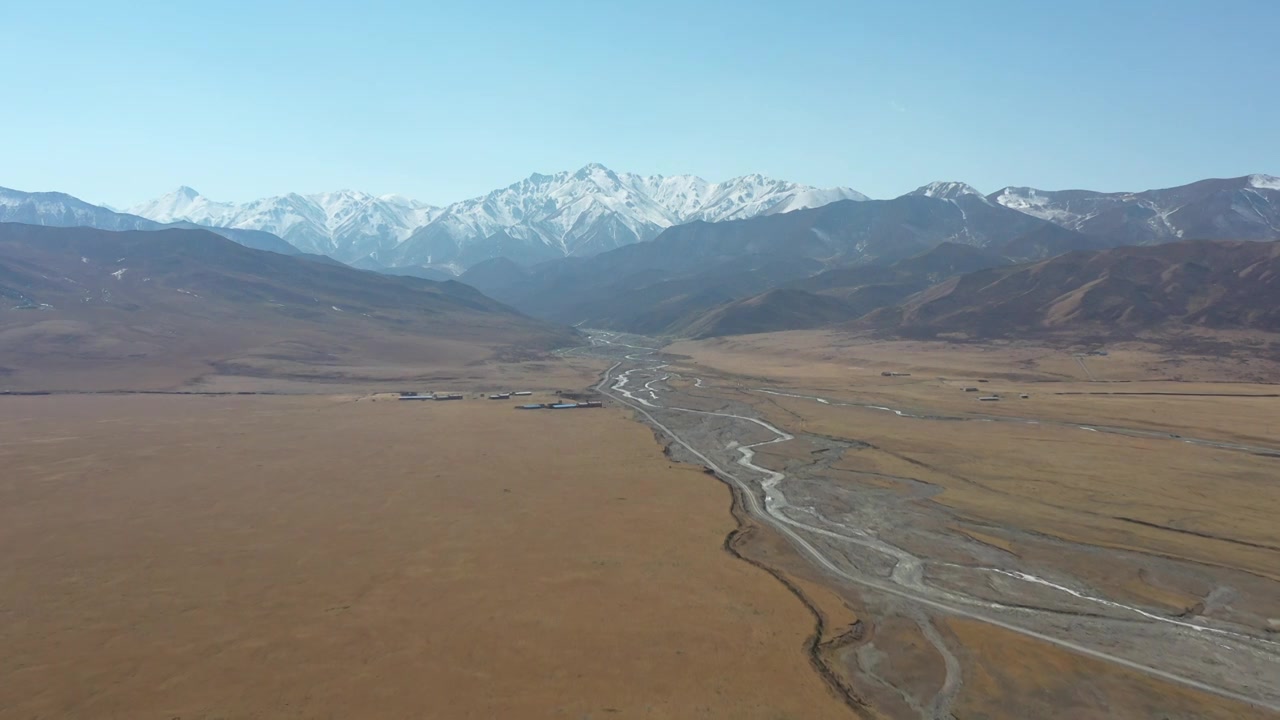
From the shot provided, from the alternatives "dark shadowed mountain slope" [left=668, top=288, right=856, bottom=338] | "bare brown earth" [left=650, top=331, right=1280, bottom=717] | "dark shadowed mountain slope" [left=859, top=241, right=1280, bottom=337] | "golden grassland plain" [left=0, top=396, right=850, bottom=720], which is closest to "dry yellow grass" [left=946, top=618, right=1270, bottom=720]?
"bare brown earth" [left=650, top=331, right=1280, bottom=717]

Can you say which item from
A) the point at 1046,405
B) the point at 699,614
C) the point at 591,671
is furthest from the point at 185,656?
the point at 1046,405

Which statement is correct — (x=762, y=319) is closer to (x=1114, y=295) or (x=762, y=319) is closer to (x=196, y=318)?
(x=1114, y=295)

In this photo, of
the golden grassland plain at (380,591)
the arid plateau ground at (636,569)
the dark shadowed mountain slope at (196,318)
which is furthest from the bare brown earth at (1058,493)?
the dark shadowed mountain slope at (196,318)

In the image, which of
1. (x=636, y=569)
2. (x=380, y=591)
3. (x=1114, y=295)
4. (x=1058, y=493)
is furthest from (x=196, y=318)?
(x=1114, y=295)

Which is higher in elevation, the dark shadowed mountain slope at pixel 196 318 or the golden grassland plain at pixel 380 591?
the dark shadowed mountain slope at pixel 196 318

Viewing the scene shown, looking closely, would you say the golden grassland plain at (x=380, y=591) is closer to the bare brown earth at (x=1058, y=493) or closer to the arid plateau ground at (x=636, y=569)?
the arid plateau ground at (x=636, y=569)

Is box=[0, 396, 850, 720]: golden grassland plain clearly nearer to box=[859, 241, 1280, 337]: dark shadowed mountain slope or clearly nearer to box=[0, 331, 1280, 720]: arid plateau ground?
box=[0, 331, 1280, 720]: arid plateau ground
